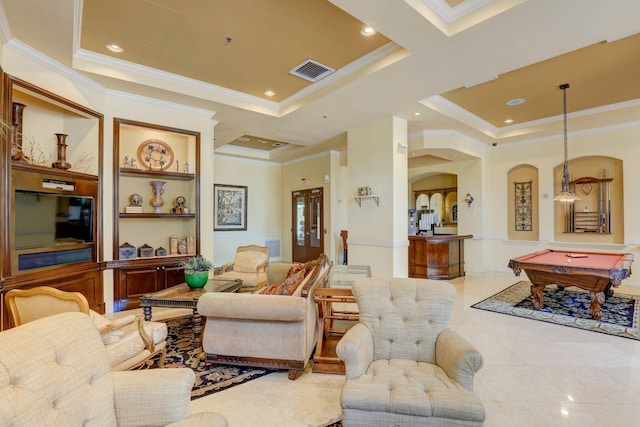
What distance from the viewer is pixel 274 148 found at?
857 centimetres

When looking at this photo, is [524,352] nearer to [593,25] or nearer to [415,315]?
[415,315]

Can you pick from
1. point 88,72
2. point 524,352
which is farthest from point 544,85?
point 88,72

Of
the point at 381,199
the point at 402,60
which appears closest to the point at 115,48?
the point at 402,60

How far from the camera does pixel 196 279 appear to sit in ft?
11.7

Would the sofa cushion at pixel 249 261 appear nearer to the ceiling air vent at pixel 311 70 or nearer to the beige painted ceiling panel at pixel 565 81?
the ceiling air vent at pixel 311 70

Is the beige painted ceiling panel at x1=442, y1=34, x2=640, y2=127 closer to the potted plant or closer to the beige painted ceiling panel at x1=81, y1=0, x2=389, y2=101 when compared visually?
the beige painted ceiling panel at x1=81, y1=0, x2=389, y2=101

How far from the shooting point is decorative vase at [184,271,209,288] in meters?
3.57

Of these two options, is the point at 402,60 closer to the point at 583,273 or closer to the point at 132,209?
the point at 583,273

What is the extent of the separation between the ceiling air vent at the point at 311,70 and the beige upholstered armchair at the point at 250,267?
9.27 ft

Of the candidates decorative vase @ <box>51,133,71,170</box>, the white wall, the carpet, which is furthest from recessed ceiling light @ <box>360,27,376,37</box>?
the white wall

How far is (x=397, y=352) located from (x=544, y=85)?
4746mm

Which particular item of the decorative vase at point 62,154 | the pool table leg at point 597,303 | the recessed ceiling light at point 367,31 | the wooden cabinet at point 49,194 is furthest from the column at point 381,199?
the decorative vase at point 62,154

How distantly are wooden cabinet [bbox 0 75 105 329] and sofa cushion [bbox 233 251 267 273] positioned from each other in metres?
1.88

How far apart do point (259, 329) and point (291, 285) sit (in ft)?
1.67
